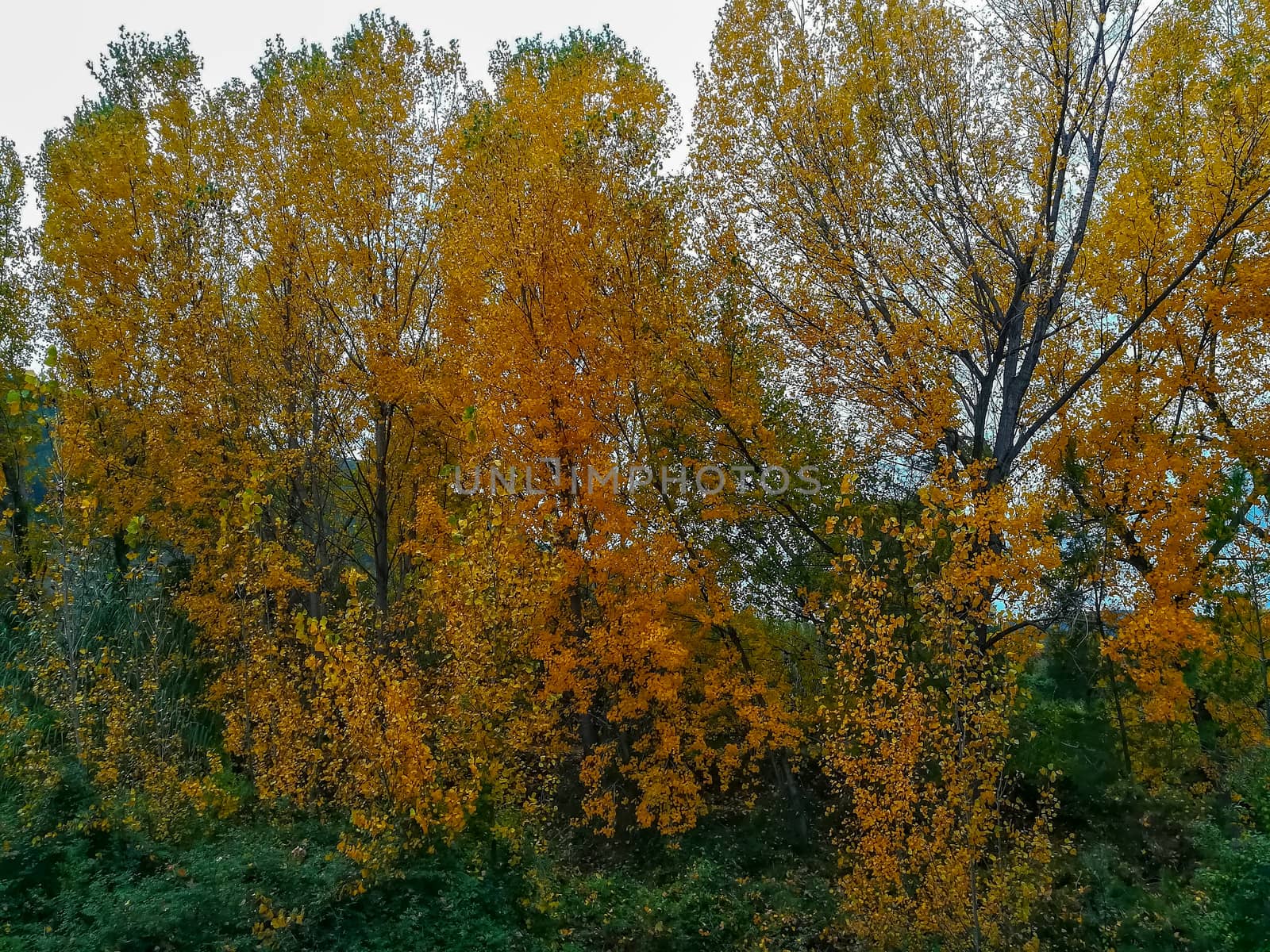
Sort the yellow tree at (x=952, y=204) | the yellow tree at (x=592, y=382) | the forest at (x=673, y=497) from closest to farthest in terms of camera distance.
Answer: the forest at (x=673, y=497), the yellow tree at (x=952, y=204), the yellow tree at (x=592, y=382)

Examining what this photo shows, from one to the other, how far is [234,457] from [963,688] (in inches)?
407

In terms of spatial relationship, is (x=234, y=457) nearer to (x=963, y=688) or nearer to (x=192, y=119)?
(x=192, y=119)

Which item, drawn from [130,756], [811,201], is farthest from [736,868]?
[811,201]

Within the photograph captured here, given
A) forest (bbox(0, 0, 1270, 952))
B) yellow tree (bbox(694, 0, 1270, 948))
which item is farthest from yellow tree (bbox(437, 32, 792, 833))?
→ yellow tree (bbox(694, 0, 1270, 948))

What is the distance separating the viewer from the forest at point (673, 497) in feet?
24.0

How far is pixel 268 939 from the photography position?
633 cm

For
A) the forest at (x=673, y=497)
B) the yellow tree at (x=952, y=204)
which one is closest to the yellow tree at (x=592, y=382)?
the forest at (x=673, y=497)

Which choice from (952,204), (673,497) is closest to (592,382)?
(673,497)

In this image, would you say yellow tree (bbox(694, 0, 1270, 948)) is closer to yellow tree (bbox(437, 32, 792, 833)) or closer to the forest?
the forest

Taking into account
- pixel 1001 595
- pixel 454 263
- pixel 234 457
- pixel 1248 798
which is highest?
pixel 454 263

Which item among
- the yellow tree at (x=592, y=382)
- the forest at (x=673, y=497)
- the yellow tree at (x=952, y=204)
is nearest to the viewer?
the forest at (x=673, y=497)

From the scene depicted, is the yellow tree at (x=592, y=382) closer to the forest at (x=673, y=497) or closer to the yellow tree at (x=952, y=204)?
the forest at (x=673, y=497)

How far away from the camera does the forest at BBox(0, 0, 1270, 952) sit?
732 centimetres

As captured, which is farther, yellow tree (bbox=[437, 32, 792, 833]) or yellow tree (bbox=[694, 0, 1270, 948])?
yellow tree (bbox=[437, 32, 792, 833])
